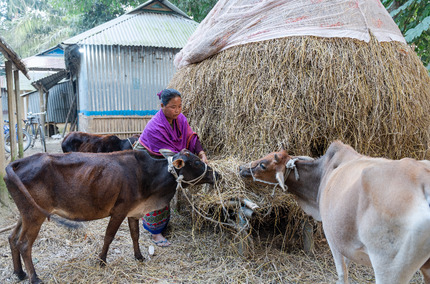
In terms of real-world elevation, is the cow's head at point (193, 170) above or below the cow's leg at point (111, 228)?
above

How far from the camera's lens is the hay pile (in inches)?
157

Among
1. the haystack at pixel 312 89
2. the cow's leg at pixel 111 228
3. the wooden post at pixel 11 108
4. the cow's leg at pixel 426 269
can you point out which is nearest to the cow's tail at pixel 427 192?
the cow's leg at pixel 426 269

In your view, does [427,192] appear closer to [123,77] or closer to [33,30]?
[123,77]

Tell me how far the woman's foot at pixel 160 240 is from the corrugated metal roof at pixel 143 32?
24.9 feet

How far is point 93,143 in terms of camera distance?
6688mm

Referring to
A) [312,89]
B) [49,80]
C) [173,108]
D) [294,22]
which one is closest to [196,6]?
[49,80]

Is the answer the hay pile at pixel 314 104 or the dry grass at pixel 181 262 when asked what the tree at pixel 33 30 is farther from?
the hay pile at pixel 314 104

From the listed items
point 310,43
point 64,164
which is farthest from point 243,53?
point 64,164

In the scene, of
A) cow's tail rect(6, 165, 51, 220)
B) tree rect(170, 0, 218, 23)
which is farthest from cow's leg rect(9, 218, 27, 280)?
tree rect(170, 0, 218, 23)

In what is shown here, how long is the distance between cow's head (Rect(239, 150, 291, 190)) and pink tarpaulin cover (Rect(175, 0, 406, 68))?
1.79m

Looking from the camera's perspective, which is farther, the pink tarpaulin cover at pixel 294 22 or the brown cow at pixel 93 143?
the brown cow at pixel 93 143

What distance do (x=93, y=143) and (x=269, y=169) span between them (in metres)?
4.37

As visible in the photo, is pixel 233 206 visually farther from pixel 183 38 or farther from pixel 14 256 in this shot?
pixel 183 38

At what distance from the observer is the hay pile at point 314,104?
3.99 metres
